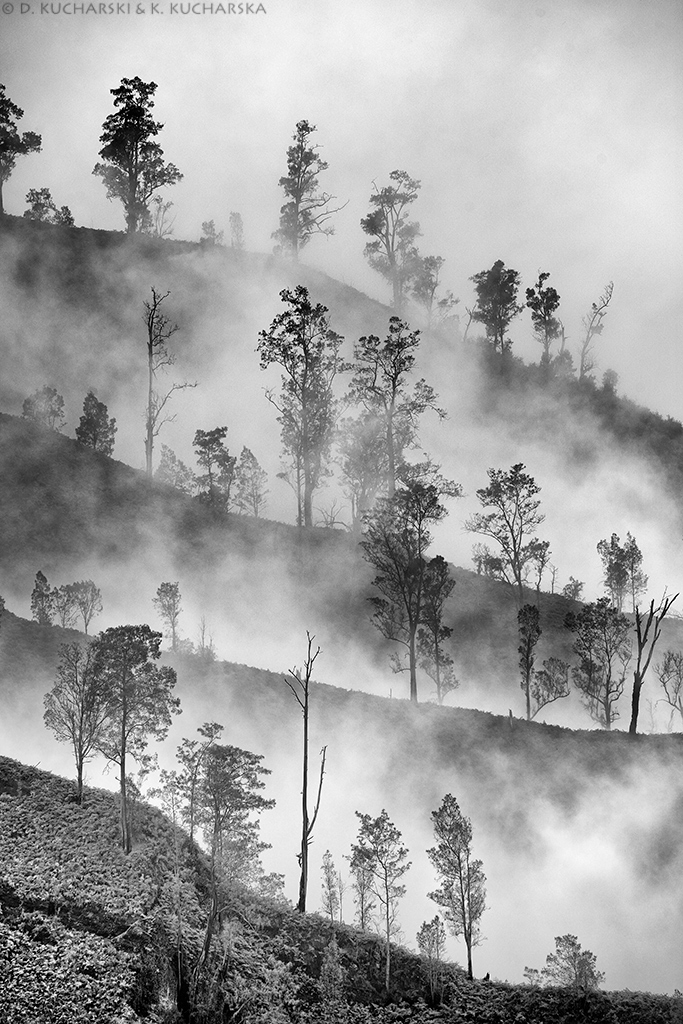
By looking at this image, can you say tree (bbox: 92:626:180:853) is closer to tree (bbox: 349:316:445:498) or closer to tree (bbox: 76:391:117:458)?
tree (bbox: 349:316:445:498)

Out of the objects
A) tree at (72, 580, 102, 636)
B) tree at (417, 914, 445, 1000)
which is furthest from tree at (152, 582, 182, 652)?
tree at (417, 914, 445, 1000)

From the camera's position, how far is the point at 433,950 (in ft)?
124

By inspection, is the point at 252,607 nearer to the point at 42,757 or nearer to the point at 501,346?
the point at 42,757

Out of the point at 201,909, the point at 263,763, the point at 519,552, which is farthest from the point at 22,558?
the point at 201,909

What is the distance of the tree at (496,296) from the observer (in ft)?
398

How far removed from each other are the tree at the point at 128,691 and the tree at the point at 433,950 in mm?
15257

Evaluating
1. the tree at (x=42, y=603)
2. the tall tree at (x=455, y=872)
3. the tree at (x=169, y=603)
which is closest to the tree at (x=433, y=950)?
the tall tree at (x=455, y=872)

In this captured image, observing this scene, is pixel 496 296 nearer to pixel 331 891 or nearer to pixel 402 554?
pixel 402 554

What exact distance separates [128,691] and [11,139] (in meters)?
106

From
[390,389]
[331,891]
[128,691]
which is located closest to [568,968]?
[331,891]

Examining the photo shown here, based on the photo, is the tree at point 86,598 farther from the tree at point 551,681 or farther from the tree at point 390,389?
the tree at point 551,681

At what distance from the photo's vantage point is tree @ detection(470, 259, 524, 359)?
398 ft

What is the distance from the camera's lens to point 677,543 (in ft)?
349

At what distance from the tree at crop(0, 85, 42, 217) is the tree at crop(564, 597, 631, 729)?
9952 cm
